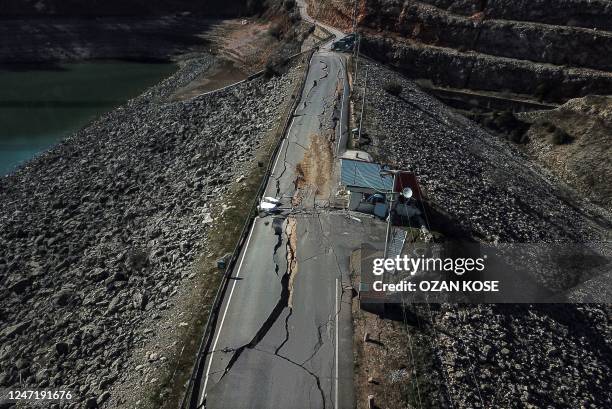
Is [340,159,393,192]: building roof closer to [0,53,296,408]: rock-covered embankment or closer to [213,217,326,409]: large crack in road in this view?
[213,217,326,409]: large crack in road

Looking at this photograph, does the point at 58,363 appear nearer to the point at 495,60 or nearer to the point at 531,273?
the point at 531,273

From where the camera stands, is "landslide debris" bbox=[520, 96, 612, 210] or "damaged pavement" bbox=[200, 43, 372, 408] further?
"landslide debris" bbox=[520, 96, 612, 210]

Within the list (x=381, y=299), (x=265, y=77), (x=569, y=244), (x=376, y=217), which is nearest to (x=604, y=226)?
(x=569, y=244)

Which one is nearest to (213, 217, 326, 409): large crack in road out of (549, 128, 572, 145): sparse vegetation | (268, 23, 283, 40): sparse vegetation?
(549, 128, 572, 145): sparse vegetation

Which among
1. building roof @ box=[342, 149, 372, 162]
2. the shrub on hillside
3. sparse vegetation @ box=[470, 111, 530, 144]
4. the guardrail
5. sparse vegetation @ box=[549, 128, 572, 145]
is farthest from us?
the shrub on hillside

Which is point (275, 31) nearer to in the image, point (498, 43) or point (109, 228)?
point (498, 43)

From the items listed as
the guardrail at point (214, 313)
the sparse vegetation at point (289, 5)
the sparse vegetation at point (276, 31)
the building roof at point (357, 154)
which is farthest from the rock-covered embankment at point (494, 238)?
the sparse vegetation at point (289, 5)

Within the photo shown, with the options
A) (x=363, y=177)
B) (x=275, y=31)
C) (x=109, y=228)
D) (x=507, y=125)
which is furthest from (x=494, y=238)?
(x=275, y=31)

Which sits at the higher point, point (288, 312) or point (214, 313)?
point (288, 312)

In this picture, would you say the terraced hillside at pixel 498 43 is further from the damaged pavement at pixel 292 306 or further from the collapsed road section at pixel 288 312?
the collapsed road section at pixel 288 312
